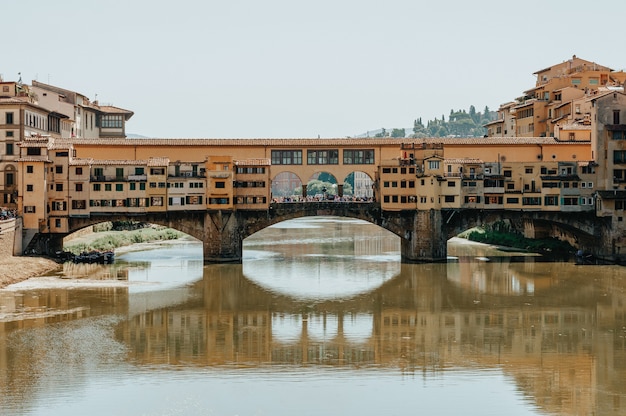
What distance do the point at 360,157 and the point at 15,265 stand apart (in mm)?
21550

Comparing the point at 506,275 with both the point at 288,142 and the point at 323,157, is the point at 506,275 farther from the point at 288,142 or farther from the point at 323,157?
the point at 288,142

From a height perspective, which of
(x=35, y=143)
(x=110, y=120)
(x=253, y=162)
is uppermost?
(x=110, y=120)

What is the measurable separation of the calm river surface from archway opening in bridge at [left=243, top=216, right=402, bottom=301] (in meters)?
0.29

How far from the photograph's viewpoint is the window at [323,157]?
52031 mm

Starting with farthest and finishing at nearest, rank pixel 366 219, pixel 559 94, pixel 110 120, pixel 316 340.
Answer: pixel 110 120, pixel 559 94, pixel 366 219, pixel 316 340

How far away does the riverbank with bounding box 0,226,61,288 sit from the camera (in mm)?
39244

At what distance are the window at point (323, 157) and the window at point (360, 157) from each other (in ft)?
2.35

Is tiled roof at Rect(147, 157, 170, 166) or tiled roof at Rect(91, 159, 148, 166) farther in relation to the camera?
tiled roof at Rect(147, 157, 170, 166)

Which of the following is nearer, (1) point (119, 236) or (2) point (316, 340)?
(2) point (316, 340)

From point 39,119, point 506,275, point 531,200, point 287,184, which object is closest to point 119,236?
point 39,119

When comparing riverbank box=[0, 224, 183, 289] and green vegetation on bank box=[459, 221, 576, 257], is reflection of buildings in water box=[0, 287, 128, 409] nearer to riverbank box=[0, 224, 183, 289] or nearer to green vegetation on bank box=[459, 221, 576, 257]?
riverbank box=[0, 224, 183, 289]

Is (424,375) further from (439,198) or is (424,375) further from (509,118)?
(509,118)

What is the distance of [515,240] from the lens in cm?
5809

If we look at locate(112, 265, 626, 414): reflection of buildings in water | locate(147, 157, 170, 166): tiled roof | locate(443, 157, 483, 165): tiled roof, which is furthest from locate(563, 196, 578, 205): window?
Result: locate(147, 157, 170, 166): tiled roof
